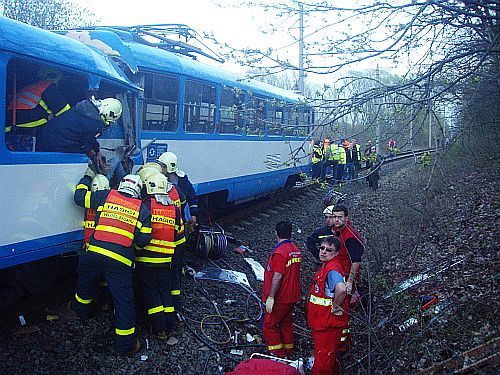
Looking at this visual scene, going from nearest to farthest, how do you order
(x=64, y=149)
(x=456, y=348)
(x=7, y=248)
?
1. (x=7, y=248)
2. (x=456, y=348)
3. (x=64, y=149)

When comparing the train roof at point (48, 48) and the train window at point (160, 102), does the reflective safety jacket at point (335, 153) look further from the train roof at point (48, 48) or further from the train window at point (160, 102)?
the train roof at point (48, 48)

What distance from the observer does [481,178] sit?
1489cm

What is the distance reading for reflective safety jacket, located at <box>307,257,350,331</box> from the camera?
4.57 meters

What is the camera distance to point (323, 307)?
4605 mm

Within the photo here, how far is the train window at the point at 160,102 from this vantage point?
25.7 ft

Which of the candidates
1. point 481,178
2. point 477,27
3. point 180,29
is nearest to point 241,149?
point 180,29

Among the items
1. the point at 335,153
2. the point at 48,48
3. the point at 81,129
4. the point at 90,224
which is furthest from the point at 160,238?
the point at 335,153

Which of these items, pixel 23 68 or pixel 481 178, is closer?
pixel 23 68

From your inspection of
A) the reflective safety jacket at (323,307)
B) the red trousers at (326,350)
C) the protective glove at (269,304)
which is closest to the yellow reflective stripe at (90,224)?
the protective glove at (269,304)

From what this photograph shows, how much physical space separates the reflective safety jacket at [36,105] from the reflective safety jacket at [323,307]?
297cm

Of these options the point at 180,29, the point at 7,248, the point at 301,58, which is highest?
the point at 180,29

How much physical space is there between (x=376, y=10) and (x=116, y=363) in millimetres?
3905

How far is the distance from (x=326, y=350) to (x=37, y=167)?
119 inches

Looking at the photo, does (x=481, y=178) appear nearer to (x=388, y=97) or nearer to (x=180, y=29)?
(x=180, y=29)
